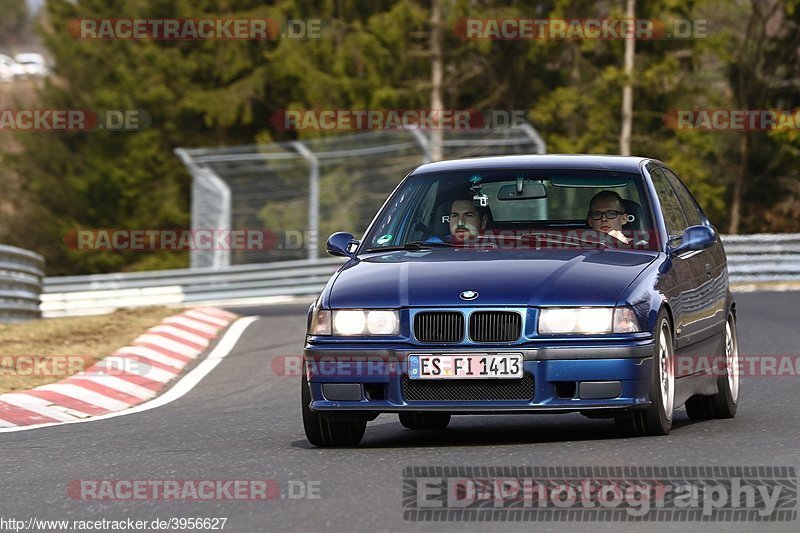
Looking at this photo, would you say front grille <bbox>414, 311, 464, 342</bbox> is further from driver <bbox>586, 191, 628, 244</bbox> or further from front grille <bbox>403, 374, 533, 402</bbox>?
driver <bbox>586, 191, 628, 244</bbox>

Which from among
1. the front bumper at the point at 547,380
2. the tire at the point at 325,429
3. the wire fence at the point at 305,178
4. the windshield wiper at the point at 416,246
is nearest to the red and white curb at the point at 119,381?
the tire at the point at 325,429

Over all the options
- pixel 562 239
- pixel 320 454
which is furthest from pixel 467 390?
pixel 562 239

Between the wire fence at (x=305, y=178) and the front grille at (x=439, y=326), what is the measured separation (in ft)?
60.0

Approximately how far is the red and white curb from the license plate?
11.9 feet

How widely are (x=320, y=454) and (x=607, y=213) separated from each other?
2.18m

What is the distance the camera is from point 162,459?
8.22 meters

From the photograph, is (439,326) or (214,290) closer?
(439,326)

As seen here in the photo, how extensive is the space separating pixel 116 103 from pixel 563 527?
53.0 metres

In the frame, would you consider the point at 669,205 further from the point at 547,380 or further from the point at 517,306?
the point at 547,380

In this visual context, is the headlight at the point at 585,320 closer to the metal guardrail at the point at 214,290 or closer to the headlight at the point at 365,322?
the headlight at the point at 365,322

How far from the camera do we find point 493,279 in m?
8.16

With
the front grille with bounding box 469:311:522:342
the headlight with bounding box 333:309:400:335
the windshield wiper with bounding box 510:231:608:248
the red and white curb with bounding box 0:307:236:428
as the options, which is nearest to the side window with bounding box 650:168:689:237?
the windshield wiper with bounding box 510:231:608:248

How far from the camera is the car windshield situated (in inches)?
362

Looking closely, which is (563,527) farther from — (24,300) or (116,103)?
A: (116,103)
